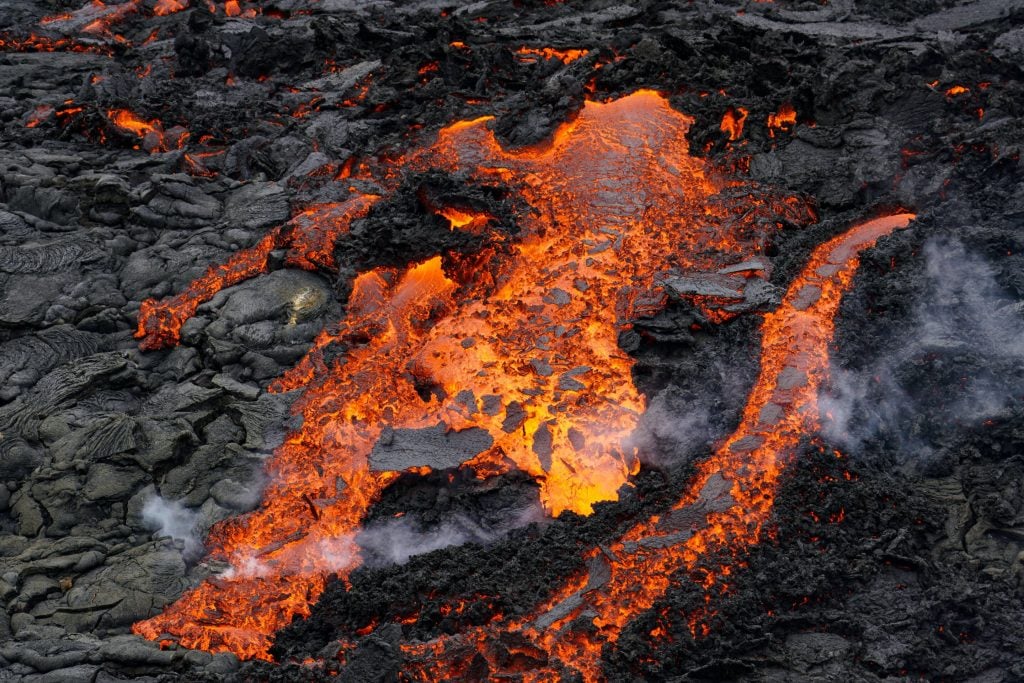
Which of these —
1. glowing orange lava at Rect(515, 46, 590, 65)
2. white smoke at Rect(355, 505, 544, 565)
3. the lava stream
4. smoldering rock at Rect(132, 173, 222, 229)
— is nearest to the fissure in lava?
the lava stream

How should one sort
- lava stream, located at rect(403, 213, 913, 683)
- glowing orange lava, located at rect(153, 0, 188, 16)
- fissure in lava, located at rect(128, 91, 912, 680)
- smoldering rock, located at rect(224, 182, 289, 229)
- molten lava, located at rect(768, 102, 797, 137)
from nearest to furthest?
lava stream, located at rect(403, 213, 913, 683)
fissure in lava, located at rect(128, 91, 912, 680)
smoldering rock, located at rect(224, 182, 289, 229)
molten lava, located at rect(768, 102, 797, 137)
glowing orange lava, located at rect(153, 0, 188, 16)

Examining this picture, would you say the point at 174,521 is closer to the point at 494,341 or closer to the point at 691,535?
the point at 494,341

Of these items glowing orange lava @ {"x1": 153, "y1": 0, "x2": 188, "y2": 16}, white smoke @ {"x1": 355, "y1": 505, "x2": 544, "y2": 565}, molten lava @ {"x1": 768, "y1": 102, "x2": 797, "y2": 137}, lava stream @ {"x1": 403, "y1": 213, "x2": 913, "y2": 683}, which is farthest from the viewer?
glowing orange lava @ {"x1": 153, "y1": 0, "x2": 188, "y2": 16}

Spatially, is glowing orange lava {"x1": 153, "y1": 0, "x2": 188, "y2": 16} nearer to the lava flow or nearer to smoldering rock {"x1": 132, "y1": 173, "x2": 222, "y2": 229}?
smoldering rock {"x1": 132, "y1": 173, "x2": 222, "y2": 229}

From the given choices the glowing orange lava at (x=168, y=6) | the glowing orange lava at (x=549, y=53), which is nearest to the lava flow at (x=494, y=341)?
the glowing orange lava at (x=549, y=53)

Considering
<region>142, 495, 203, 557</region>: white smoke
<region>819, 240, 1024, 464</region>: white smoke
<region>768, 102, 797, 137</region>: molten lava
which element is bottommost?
<region>142, 495, 203, 557</region>: white smoke

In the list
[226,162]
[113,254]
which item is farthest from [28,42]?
[113,254]
